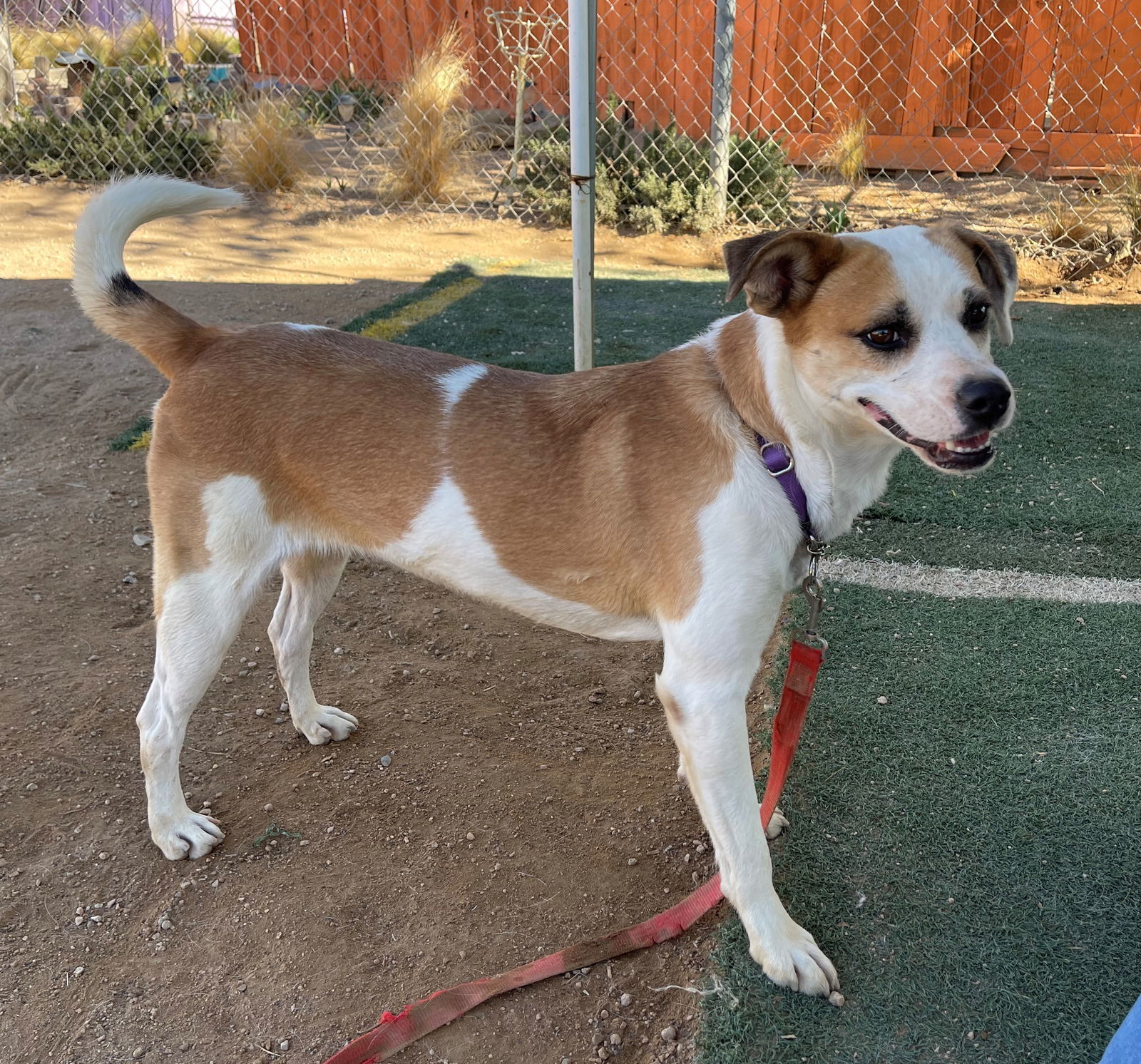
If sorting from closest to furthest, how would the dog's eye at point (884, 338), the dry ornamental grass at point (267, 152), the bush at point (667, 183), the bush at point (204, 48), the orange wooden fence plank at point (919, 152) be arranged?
the dog's eye at point (884, 338)
the bush at point (667, 183)
the dry ornamental grass at point (267, 152)
the orange wooden fence plank at point (919, 152)
the bush at point (204, 48)

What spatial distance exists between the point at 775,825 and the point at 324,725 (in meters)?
1.51

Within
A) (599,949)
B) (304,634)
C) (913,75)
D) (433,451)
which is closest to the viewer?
(599,949)

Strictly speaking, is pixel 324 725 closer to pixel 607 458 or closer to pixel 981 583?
pixel 607 458

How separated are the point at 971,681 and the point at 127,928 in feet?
8.95

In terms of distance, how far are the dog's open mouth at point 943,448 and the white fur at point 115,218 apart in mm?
1916

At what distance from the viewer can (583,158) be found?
4.19 meters

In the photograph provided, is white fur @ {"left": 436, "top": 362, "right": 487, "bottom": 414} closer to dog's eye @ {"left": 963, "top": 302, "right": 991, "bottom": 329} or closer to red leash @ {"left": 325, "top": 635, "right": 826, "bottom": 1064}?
red leash @ {"left": 325, "top": 635, "right": 826, "bottom": 1064}

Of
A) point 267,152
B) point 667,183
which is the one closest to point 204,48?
point 267,152

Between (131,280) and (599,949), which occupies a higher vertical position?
(131,280)

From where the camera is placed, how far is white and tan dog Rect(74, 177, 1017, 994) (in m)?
2.27

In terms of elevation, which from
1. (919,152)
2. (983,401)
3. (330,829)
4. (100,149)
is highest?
(983,401)

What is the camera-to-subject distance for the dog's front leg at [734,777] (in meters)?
2.33

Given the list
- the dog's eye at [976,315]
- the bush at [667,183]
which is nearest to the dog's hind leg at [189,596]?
the dog's eye at [976,315]

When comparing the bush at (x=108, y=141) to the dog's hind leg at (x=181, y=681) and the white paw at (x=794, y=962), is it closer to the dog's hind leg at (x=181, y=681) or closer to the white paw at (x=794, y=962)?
the dog's hind leg at (x=181, y=681)
